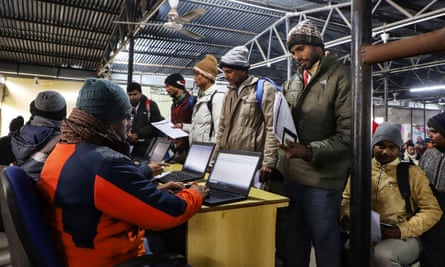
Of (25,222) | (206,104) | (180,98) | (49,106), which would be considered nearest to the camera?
(25,222)

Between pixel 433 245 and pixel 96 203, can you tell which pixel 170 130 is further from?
pixel 433 245

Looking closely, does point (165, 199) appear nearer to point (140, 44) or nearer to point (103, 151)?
point (103, 151)

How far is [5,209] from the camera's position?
96 cm

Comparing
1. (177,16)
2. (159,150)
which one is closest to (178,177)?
(159,150)

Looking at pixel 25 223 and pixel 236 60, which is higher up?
pixel 236 60

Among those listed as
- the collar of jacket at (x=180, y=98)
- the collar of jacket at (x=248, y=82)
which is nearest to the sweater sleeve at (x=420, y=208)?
the collar of jacket at (x=248, y=82)

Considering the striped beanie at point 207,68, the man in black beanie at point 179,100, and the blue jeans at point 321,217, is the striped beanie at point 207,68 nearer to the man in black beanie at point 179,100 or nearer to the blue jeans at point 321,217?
the man in black beanie at point 179,100

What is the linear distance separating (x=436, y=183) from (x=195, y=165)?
1515 millimetres

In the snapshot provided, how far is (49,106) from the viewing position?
2146mm

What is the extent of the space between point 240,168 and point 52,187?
828 mm

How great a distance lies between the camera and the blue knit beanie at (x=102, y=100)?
43.8 inches

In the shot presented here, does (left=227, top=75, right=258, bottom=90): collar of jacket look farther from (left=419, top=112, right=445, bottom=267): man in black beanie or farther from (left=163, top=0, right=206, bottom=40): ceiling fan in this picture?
(left=163, top=0, right=206, bottom=40): ceiling fan

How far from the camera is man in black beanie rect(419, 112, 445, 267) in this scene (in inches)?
67.2

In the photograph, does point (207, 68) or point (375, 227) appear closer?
point (375, 227)
